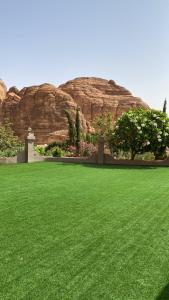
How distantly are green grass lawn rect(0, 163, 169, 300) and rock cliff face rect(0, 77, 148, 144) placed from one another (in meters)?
49.4

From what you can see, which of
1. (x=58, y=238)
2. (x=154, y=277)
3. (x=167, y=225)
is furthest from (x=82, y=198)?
(x=154, y=277)

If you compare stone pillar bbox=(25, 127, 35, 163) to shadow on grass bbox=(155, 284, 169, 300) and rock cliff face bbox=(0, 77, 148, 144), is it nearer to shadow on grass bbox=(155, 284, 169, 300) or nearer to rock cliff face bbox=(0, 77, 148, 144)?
shadow on grass bbox=(155, 284, 169, 300)

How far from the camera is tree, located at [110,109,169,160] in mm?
21062

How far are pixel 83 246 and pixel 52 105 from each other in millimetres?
57955

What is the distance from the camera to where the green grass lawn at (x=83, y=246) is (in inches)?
147

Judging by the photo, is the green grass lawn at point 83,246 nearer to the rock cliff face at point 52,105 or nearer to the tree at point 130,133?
the tree at point 130,133

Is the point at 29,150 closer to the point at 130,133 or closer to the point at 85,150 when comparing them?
the point at 130,133

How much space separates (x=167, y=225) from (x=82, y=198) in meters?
3.10

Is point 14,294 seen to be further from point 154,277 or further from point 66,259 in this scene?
point 154,277

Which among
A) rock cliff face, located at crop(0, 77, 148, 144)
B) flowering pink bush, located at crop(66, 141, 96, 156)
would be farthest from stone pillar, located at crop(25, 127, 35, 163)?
rock cliff face, located at crop(0, 77, 148, 144)

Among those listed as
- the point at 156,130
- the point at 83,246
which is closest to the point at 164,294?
the point at 83,246

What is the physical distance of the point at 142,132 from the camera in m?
21.1

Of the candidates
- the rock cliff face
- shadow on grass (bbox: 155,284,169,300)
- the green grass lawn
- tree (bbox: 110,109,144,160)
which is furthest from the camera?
the rock cliff face

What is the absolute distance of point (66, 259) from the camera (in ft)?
14.9
